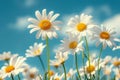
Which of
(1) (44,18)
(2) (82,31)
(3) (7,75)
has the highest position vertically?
(1) (44,18)

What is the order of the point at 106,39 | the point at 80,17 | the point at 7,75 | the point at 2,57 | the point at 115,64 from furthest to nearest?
A: 1. the point at 115,64
2. the point at 2,57
3. the point at 80,17
4. the point at 106,39
5. the point at 7,75

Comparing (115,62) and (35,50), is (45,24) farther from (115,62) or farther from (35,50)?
(115,62)

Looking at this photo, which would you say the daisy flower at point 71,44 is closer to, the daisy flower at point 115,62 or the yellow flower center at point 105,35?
the yellow flower center at point 105,35

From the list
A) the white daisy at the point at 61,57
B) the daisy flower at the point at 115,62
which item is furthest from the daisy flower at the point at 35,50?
the daisy flower at the point at 115,62

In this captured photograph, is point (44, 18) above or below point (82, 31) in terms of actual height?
above

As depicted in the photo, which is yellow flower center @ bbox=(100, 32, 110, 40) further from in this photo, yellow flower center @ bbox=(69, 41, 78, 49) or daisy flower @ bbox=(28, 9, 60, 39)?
daisy flower @ bbox=(28, 9, 60, 39)

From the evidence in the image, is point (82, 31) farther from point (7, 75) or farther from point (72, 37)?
point (7, 75)

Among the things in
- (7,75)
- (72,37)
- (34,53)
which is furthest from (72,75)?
(7,75)
